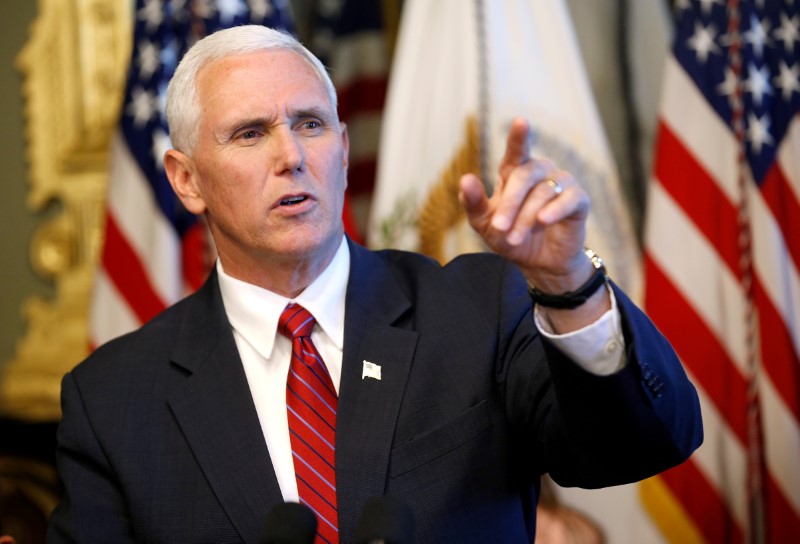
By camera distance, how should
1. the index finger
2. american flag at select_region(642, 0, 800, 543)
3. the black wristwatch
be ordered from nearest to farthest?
1. the index finger
2. the black wristwatch
3. american flag at select_region(642, 0, 800, 543)

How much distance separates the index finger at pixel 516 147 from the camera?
129cm

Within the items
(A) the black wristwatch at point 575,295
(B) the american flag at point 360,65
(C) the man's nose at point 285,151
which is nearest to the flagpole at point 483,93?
(B) the american flag at point 360,65

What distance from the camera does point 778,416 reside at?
310 centimetres

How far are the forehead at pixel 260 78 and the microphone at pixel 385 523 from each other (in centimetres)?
99

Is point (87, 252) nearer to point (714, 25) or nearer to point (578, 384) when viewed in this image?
point (714, 25)

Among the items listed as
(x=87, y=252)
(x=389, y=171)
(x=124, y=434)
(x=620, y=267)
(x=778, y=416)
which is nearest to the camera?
(x=124, y=434)

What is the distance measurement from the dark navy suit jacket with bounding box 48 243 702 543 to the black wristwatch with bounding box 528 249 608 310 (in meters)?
0.19

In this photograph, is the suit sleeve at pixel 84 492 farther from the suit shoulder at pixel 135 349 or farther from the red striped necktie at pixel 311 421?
the red striped necktie at pixel 311 421

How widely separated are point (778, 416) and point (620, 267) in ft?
2.32

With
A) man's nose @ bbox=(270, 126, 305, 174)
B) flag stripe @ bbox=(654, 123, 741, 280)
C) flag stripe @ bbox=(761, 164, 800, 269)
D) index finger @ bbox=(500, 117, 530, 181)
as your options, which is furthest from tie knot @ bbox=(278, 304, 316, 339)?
flag stripe @ bbox=(761, 164, 800, 269)

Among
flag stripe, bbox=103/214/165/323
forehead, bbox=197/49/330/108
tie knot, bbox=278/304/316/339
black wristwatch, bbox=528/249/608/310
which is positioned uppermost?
forehead, bbox=197/49/330/108

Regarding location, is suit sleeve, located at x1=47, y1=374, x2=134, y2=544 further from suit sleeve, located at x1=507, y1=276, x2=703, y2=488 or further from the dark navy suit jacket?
suit sleeve, located at x1=507, y1=276, x2=703, y2=488

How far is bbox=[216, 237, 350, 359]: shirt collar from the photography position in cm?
194

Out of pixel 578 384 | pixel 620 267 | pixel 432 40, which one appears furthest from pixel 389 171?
pixel 578 384
